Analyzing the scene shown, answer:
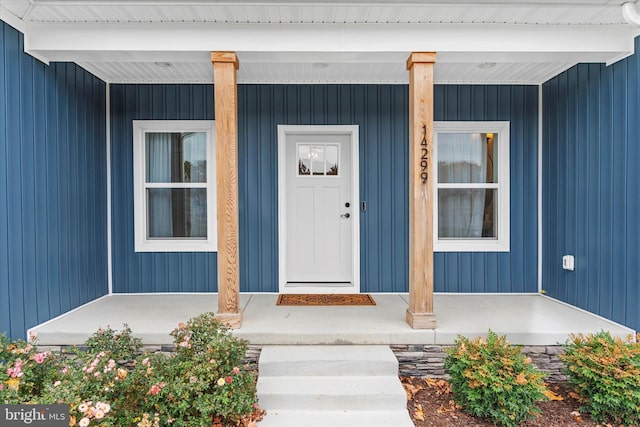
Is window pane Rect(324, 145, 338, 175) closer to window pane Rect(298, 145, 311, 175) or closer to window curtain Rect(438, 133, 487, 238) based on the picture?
window pane Rect(298, 145, 311, 175)

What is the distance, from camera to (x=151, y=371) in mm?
2393

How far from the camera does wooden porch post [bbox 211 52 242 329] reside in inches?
122

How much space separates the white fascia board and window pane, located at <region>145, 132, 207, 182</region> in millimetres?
1363

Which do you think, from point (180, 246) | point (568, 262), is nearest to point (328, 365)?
point (180, 246)

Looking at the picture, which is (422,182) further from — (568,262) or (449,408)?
(568,262)

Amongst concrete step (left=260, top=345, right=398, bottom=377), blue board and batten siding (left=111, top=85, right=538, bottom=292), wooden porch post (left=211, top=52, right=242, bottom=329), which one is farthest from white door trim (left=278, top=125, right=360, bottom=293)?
concrete step (left=260, top=345, right=398, bottom=377)

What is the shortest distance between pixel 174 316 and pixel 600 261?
3.92 m

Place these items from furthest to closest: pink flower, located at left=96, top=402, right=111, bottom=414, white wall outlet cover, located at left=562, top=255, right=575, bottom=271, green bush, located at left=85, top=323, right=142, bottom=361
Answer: white wall outlet cover, located at left=562, top=255, right=575, bottom=271, green bush, located at left=85, top=323, right=142, bottom=361, pink flower, located at left=96, top=402, right=111, bottom=414

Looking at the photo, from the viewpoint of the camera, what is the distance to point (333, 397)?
8.61ft

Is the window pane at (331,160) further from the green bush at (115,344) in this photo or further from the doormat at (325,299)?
the green bush at (115,344)

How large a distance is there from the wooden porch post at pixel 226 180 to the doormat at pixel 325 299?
897 mm

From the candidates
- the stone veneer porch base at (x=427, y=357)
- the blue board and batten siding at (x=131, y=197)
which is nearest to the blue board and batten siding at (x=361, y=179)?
the blue board and batten siding at (x=131, y=197)

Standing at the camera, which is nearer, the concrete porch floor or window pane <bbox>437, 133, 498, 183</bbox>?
the concrete porch floor

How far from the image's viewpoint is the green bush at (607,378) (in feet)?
8.17
